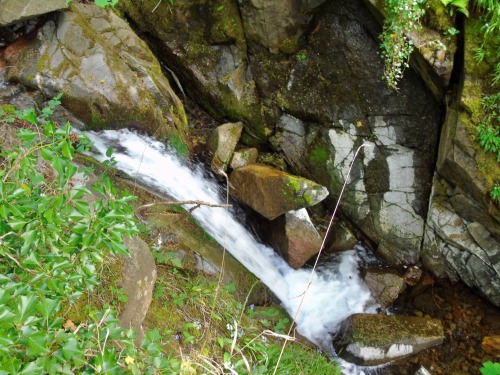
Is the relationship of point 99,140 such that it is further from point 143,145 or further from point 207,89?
point 207,89

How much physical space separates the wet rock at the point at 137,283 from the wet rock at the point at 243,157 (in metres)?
2.89

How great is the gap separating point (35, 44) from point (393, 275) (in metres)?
5.53

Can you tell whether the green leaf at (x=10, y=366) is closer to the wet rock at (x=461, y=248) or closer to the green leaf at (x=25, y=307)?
the green leaf at (x=25, y=307)

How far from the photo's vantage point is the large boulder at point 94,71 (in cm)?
462

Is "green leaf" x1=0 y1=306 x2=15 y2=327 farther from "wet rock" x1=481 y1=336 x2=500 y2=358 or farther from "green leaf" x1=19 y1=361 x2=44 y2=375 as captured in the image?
"wet rock" x1=481 y1=336 x2=500 y2=358

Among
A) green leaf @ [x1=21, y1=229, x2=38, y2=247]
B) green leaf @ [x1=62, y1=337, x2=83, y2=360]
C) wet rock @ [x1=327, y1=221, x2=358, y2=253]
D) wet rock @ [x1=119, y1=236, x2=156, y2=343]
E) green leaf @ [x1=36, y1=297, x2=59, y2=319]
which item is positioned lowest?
wet rock @ [x1=327, y1=221, x2=358, y2=253]

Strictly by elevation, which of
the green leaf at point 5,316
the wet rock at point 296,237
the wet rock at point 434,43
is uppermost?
the wet rock at point 434,43

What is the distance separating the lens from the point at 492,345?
201 inches

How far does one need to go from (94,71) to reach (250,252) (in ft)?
9.65

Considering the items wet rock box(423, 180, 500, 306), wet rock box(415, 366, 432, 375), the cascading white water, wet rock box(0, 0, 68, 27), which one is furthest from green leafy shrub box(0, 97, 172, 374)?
wet rock box(423, 180, 500, 306)

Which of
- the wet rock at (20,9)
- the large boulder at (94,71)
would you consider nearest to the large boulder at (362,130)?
the large boulder at (94,71)

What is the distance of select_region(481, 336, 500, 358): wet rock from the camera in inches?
198

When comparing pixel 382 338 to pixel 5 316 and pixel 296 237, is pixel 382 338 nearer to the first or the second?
pixel 296 237

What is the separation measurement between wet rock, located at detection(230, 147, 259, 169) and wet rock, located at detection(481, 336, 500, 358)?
3.89m
